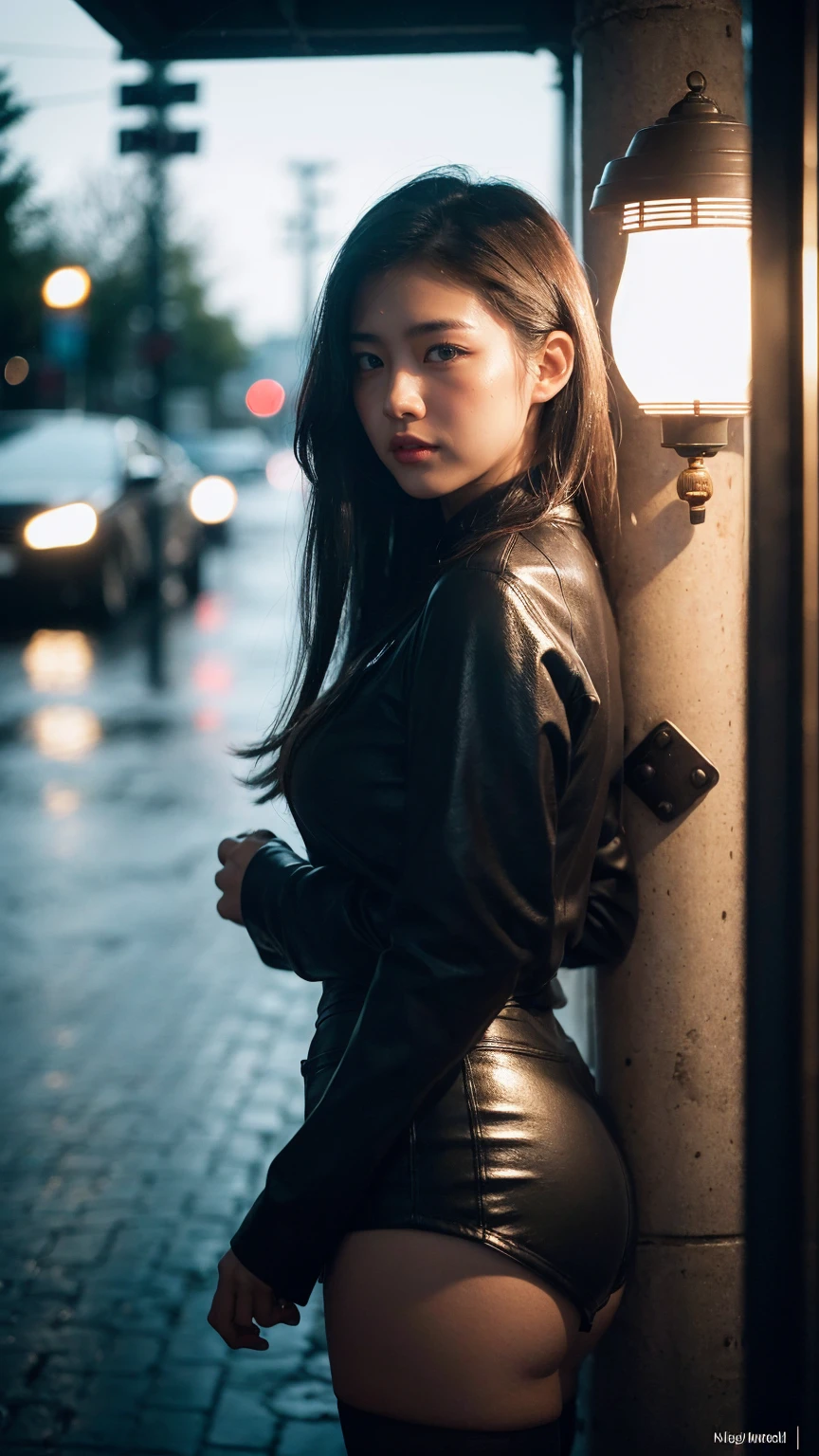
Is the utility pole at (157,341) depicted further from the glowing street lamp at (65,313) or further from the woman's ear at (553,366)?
the woman's ear at (553,366)

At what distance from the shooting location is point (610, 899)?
85.9 inches

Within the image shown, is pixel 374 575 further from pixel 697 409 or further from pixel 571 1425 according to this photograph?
pixel 571 1425

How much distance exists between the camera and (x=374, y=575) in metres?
2.18

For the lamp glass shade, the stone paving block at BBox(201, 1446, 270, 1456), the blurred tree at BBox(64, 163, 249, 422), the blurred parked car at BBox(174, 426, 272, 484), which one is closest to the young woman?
the lamp glass shade

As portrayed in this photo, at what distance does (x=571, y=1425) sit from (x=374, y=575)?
4.09 ft

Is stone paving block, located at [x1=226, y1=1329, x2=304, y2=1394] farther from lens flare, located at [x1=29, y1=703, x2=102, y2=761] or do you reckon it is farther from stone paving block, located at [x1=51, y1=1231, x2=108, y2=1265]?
lens flare, located at [x1=29, y1=703, x2=102, y2=761]

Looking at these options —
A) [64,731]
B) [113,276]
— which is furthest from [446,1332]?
[113,276]

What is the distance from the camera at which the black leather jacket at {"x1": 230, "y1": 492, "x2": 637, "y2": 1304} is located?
162cm

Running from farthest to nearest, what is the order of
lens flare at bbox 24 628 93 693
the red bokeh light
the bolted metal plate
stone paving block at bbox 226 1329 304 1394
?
1. the red bokeh light
2. lens flare at bbox 24 628 93 693
3. stone paving block at bbox 226 1329 304 1394
4. the bolted metal plate

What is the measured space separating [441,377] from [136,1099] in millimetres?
3604

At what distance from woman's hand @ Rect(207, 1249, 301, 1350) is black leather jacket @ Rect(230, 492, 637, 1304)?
21 mm

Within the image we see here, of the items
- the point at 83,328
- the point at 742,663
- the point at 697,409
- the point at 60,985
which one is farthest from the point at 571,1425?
the point at 83,328

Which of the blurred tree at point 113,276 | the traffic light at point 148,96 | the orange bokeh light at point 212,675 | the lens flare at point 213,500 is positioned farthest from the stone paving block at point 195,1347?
the blurred tree at point 113,276

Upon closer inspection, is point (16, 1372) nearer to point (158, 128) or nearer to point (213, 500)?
point (158, 128)
